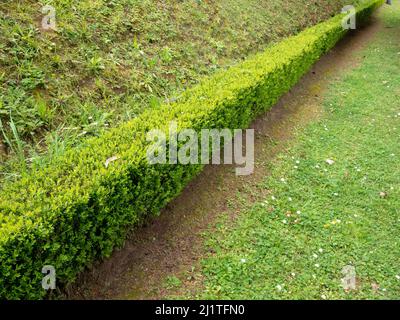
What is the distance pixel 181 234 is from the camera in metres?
3.41

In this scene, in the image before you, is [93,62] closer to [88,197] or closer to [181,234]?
[181,234]

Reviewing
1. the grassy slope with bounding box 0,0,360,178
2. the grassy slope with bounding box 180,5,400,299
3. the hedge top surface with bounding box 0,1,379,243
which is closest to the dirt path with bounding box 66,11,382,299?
the grassy slope with bounding box 180,5,400,299

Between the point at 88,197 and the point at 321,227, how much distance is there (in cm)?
245

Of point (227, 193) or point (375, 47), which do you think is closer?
point (227, 193)

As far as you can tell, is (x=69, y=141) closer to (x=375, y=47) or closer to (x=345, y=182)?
(x=345, y=182)

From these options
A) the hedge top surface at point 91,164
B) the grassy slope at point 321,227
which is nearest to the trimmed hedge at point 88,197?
the hedge top surface at point 91,164

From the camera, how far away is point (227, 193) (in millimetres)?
4000

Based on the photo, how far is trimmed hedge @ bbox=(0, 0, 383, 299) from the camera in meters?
2.08

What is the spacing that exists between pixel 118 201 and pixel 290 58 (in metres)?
4.49

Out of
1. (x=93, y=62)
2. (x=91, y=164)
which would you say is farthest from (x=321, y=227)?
(x=93, y=62)

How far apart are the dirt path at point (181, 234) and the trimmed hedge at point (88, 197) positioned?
0.23m

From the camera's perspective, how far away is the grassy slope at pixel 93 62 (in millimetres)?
3566

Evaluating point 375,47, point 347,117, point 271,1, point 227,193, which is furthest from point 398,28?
point 227,193

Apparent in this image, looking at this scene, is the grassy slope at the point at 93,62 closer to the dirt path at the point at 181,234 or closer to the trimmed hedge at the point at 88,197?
the trimmed hedge at the point at 88,197
